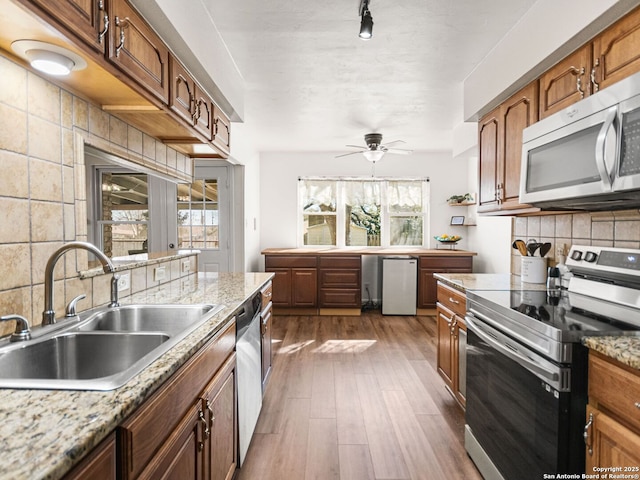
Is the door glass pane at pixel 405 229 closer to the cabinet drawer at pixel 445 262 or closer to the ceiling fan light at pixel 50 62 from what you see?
the cabinet drawer at pixel 445 262

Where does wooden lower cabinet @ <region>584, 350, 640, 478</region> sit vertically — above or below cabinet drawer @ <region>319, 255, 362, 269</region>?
below

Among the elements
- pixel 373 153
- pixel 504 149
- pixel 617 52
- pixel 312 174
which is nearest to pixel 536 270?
pixel 504 149

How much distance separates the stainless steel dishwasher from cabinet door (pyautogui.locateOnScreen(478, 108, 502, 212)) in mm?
1790

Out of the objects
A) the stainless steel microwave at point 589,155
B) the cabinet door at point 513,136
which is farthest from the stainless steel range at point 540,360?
the cabinet door at point 513,136

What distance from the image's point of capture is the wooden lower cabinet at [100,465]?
24.8 inches

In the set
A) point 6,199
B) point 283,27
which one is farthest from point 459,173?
point 6,199

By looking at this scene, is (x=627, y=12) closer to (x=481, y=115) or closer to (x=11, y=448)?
(x=481, y=115)

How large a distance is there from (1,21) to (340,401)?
2546 mm

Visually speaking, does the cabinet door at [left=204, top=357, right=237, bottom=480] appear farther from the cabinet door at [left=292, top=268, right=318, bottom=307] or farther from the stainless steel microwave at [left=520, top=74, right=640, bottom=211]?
the cabinet door at [left=292, top=268, right=318, bottom=307]

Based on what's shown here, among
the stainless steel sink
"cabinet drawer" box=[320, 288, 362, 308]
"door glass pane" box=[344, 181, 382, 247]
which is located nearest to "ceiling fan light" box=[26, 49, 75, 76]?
the stainless steel sink

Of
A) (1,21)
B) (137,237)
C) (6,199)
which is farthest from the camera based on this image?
(137,237)

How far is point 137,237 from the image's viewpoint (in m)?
2.11

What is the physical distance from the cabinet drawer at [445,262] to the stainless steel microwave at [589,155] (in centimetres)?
309

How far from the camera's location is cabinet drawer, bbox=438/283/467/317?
2.25 metres
